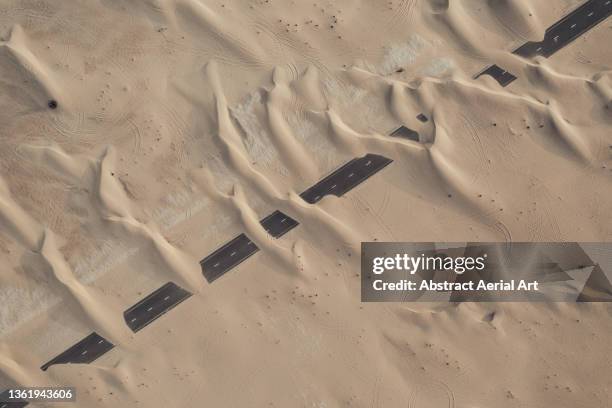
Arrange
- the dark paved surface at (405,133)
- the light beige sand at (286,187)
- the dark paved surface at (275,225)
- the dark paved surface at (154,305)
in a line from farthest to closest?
the dark paved surface at (405,133), the dark paved surface at (275,225), the dark paved surface at (154,305), the light beige sand at (286,187)

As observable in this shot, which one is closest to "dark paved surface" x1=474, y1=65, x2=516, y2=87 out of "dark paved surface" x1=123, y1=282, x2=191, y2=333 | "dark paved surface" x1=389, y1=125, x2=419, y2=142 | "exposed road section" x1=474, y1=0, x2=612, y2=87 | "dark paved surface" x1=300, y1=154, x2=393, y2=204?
"exposed road section" x1=474, y1=0, x2=612, y2=87

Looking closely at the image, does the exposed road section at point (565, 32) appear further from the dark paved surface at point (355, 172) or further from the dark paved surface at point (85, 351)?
the dark paved surface at point (85, 351)

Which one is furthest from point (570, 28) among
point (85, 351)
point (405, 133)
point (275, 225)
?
point (85, 351)

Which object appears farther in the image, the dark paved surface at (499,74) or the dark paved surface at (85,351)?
the dark paved surface at (499,74)

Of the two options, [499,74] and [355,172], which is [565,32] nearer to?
[499,74]

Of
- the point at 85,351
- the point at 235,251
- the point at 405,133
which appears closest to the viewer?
the point at 85,351

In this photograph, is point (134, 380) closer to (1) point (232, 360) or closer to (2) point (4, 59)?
(1) point (232, 360)

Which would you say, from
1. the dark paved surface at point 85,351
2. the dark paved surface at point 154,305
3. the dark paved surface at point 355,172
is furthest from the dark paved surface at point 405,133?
the dark paved surface at point 85,351

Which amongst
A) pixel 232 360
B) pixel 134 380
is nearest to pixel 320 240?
pixel 232 360
